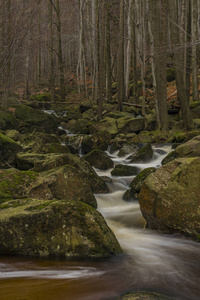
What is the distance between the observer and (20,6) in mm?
6730

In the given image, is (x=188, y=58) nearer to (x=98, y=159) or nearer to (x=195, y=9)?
(x=195, y=9)

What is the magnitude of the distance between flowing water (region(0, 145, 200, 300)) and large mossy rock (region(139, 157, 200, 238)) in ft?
0.70

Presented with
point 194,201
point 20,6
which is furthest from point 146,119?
point 194,201

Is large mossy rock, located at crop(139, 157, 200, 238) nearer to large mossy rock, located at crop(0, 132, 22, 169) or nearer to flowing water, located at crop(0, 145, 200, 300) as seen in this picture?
flowing water, located at crop(0, 145, 200, 300)

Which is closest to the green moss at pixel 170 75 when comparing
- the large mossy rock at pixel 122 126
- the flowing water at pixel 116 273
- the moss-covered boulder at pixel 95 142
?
the large mossy rock at pixel 122 126

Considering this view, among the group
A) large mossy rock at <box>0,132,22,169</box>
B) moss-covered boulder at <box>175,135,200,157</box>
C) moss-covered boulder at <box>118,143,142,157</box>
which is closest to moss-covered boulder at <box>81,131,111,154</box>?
moss-covered boulder at <box>118,143,142,157</box>

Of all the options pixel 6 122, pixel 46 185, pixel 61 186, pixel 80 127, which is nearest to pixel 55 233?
pixel 46 185

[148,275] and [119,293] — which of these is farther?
[148,275]

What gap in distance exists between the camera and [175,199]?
14.3ft

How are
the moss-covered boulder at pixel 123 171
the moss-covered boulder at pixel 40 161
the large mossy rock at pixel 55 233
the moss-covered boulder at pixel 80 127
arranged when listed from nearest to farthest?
the large mossy rock at pixel 55 233, the moss-covered boulder at pixel 40 161, the moss-covered boulder at pixel 123 171, the moss-covered boulder at pixel 80 127

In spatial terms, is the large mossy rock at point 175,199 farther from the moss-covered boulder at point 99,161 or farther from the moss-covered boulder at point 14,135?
the moss-covered boulder at point 14,135

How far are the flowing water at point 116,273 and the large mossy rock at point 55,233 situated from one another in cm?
14

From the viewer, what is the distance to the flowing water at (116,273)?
7.96 ft

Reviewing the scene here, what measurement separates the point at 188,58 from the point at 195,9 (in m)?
3.45
